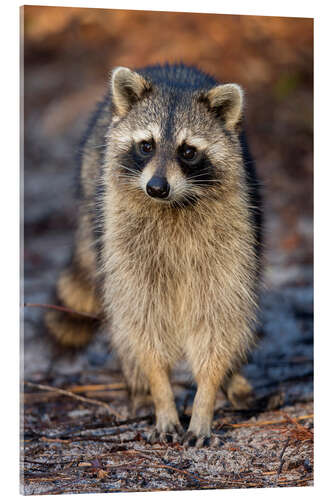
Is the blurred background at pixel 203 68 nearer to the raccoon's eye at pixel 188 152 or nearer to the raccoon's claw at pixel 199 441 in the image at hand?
the raccoon's claw at pixel 199 441

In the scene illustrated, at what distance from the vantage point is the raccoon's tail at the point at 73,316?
4973 mm

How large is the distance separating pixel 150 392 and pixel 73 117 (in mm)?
4758

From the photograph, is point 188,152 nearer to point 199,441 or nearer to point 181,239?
point 181,239

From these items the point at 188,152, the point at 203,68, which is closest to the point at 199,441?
the point at 188,152

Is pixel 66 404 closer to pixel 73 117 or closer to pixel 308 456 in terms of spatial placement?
pixel 308 456

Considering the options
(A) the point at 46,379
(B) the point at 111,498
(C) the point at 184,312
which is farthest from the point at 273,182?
(B) the point at 111,498

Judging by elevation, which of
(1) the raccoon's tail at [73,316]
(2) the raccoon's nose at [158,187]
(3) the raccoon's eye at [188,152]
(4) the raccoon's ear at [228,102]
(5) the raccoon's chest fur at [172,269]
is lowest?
(1) the raccoon's tail at [73,316]

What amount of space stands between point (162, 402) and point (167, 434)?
167mm

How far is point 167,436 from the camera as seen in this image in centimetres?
375

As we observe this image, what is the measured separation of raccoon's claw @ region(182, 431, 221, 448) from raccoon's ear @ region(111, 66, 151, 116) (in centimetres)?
165

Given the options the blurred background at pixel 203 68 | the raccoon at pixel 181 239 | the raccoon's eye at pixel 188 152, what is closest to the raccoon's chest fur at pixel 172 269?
the raccoon at pixel 181 239

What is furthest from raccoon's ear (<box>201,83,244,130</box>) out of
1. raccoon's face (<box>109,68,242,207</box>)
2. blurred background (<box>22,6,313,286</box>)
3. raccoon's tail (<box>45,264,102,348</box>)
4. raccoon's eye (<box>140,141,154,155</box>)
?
blurred background (<box>22,6,313,286</box>)

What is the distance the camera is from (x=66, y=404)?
4492mm

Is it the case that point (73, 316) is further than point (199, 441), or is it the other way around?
point (73, 316)
